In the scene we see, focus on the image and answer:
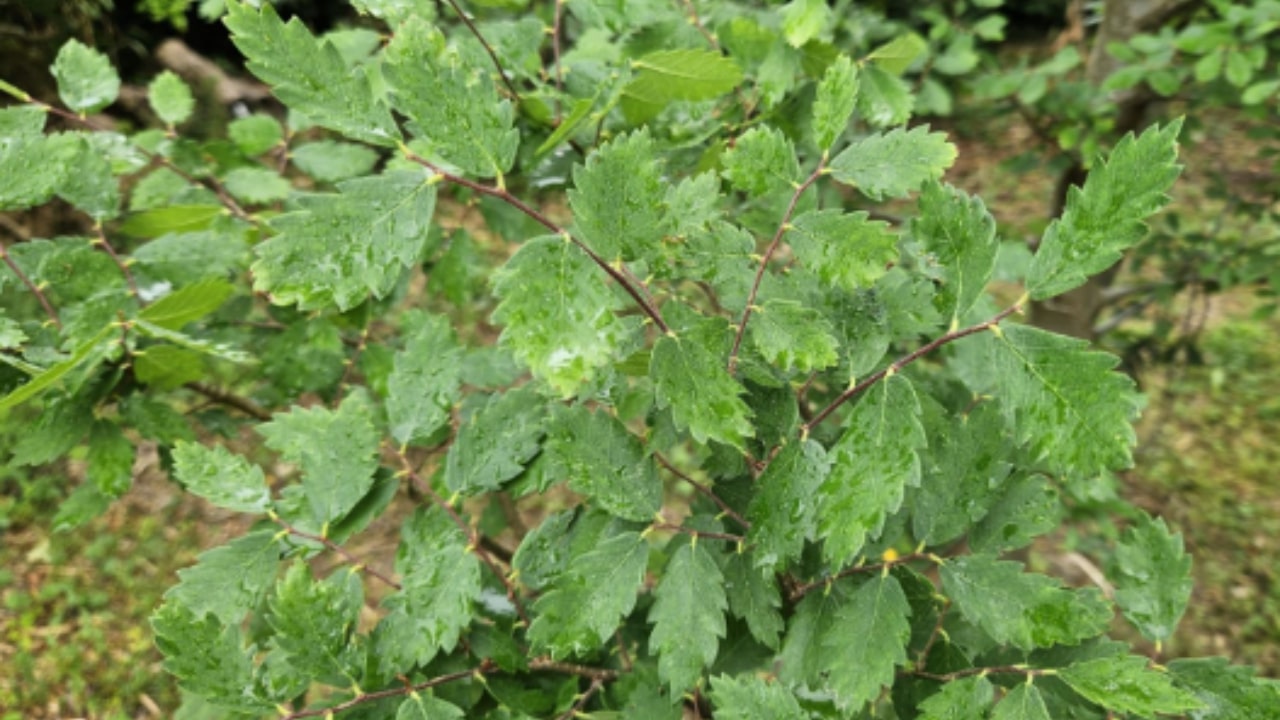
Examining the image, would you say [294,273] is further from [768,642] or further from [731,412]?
[768,642]

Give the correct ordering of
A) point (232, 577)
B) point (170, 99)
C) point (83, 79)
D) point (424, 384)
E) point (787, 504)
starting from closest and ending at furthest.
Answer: point (787, 504), point (232, 577), point (424, 384), point (83, 79), point (170, 99)

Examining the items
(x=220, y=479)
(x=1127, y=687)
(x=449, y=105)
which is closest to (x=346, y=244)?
(x=449, y=105)

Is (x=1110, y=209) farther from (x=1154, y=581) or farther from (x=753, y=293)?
(x=1154, y=581)

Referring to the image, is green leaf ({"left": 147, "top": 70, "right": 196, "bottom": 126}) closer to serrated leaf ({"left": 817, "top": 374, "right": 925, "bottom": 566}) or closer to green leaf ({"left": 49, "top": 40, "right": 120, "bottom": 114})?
green leaf ({"left": 49, "top": 40, "right": 120, "bottom": 114})

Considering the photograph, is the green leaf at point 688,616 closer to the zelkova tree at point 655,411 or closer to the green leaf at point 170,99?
the zelkova tree at point 655,411

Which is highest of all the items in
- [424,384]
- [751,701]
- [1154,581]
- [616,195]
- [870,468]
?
[616,195]

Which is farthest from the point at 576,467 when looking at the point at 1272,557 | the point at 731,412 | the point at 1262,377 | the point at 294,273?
the point at 1262,377
